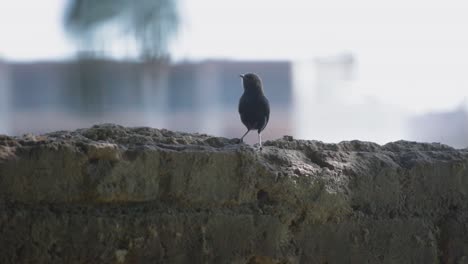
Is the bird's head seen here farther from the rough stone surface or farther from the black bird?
the rough stone surface

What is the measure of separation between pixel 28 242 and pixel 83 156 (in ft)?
0.90

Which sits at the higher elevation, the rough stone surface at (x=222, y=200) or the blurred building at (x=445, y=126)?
the rough stone surface at (x=222, y=200)

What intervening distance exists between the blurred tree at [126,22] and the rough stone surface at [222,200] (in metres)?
11.3

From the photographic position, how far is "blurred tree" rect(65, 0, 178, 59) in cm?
1395

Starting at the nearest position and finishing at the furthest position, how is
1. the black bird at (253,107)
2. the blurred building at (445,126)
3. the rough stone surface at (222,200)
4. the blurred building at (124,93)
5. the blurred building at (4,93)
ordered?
the rough stone surface at (222,200), the black bird at (253,107), the blurred building at (445,126), the blurred building at (124,93), the blurred building at (4,93)

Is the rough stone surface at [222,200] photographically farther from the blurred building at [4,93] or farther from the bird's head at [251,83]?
the blurred building at [4,93]

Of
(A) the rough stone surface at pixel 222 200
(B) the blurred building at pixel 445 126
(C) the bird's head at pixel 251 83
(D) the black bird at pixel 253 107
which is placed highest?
(C) the bird's head at pixel 251 83

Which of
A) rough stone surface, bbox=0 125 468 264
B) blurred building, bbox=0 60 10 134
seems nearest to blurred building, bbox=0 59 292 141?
blurred building, bbox=0 60 10 134

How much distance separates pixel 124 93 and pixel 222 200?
13.1 metres

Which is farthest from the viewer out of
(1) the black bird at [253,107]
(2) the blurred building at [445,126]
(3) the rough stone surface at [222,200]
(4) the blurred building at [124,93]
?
(4) the blurred building at [124,93]

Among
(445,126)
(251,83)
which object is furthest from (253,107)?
(445,126)

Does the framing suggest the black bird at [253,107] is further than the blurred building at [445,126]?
No

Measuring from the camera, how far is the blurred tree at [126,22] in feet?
45.8

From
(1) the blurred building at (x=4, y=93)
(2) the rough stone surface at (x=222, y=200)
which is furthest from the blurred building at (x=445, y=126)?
(1) the blurred building at (x=4, y=93)
